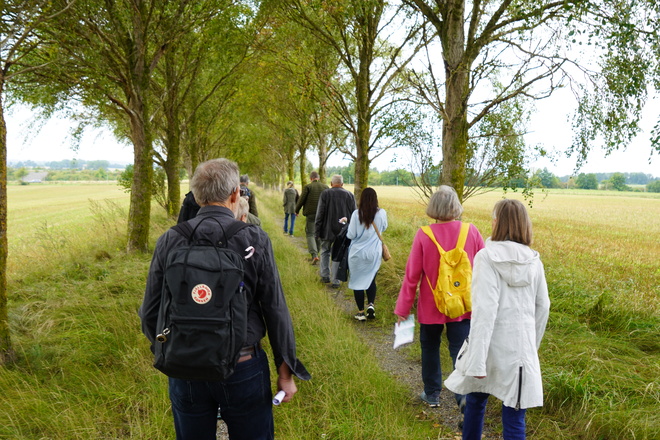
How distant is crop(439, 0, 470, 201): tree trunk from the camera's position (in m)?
6.01

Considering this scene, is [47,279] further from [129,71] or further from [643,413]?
[643,413]

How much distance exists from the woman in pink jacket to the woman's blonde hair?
32.1 inches

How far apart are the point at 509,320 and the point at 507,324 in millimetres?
30

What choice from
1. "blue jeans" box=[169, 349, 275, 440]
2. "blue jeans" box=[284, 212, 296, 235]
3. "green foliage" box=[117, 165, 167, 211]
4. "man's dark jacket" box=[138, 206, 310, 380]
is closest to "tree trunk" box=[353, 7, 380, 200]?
"blue jeans" box=[284, 212, 296, 235]

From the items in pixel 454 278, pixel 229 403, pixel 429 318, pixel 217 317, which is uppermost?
pixel 217 317

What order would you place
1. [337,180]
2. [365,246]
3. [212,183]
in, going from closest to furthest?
[212,183] → [365,246] → [337,180]

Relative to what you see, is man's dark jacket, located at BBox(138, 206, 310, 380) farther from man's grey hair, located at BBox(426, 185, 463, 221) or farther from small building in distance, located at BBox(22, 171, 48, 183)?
small building in distance, located at BBox(22, 171, 48, 183)

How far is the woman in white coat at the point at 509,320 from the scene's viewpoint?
2467mm

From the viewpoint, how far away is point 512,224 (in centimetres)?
255

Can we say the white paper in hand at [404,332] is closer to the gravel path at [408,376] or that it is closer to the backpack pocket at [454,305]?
the backpack pocket at [454,305]

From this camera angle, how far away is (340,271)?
6.26 metres

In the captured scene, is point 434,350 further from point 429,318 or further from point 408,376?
point 408,376

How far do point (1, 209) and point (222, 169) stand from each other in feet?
9.43

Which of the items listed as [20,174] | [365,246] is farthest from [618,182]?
[20,174]
